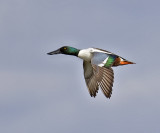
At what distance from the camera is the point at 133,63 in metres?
26.6

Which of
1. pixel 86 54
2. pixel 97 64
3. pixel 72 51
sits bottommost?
pixel 97 64

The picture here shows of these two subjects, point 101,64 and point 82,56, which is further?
point 82,56

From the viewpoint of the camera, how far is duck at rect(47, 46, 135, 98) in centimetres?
2430

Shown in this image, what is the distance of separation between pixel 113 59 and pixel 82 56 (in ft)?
5.76

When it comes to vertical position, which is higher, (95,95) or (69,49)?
(69,49)

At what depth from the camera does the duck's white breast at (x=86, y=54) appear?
2667 cm

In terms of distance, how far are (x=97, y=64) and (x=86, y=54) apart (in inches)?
82.6

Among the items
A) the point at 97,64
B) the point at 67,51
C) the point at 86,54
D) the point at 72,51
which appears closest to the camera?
the point at 97,64

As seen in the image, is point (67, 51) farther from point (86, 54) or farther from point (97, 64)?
point (97, 64)

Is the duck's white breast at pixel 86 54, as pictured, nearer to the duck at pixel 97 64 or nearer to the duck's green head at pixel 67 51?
the duck at pixel 97 64

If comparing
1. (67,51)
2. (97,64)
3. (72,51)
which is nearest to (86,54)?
(72,51)

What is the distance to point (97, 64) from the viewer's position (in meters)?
24.8

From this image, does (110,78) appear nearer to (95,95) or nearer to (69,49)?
(95,95)

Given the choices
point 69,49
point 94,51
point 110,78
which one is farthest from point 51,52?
point 110,78
